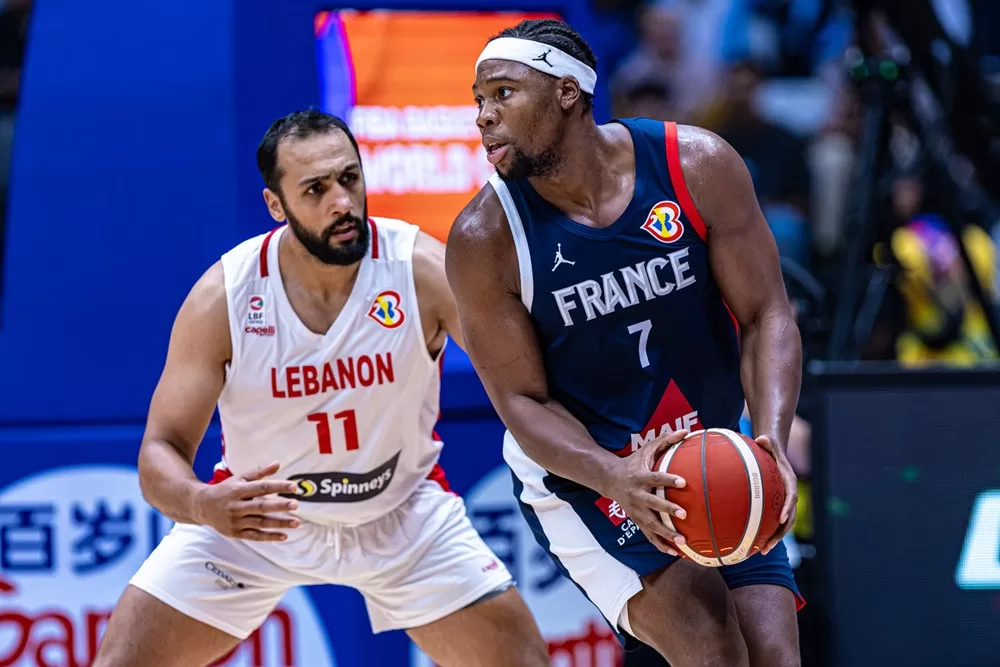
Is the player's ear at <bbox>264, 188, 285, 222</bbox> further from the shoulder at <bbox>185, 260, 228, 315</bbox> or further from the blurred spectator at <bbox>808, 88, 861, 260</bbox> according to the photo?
the blurred spectator at <bbox>808, 88, 861, 260</bbox>

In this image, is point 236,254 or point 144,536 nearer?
point 236,254

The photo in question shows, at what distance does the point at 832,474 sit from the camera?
516cm

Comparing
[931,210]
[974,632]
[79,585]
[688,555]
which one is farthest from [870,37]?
[79,585]

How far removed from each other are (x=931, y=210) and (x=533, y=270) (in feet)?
17.7

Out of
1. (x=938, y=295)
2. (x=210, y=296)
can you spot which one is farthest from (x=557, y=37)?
(x=938, y=295)

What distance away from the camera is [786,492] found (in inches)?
132

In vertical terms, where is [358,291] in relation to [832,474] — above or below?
above

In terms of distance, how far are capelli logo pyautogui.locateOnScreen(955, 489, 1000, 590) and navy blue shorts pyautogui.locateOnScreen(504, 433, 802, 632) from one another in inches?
61.3

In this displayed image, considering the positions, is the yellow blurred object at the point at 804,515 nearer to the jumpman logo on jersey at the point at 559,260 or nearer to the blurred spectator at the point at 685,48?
the jumpman logo on jersey at the point at 559,260

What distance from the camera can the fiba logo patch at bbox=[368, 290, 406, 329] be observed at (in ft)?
14.3

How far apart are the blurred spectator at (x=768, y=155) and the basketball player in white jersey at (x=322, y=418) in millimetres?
4265

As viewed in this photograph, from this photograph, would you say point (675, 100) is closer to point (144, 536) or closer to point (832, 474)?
point (832, 474)

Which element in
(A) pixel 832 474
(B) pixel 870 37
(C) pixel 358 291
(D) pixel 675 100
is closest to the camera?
(C) pixel 358 291

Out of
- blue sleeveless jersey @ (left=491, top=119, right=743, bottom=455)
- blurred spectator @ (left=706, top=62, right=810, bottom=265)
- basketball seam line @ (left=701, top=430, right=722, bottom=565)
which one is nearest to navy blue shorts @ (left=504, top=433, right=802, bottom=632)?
blue sleeveless jersey @ (left=491, top=119, right=743, bottom=455)
